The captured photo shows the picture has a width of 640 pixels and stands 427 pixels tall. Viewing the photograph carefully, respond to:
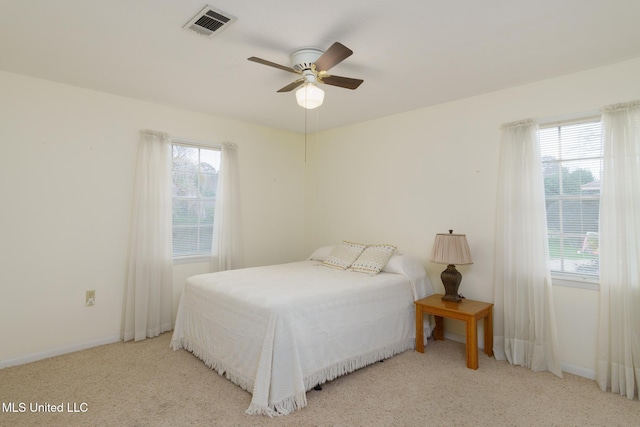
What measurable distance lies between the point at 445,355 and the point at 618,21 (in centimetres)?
275

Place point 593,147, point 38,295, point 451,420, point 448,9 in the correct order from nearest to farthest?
point 448,9 < point 451,420 < point 593,147 < point 38,295

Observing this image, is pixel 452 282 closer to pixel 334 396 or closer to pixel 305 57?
pixel 334 396

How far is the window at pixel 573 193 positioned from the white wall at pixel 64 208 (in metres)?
3.67

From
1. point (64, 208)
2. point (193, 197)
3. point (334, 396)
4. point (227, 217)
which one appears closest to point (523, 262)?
point (334, 396)

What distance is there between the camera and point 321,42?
7.54 ft

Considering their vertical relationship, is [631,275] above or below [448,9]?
below

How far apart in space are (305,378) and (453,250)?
5.59 ft

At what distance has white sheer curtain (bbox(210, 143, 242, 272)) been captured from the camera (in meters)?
4.04

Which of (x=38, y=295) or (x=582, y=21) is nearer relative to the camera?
(x=582, y=21)

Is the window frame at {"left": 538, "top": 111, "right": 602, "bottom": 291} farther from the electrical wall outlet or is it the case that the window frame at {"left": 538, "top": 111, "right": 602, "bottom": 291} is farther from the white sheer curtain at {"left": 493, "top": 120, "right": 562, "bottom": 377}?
the electrical wall outlet

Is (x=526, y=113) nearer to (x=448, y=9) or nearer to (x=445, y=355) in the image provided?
(x=448, y=9)

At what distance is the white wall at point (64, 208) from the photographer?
2.85 m

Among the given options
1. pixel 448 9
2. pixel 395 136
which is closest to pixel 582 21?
pixel 448 9

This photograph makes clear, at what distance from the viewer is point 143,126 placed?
354cm
